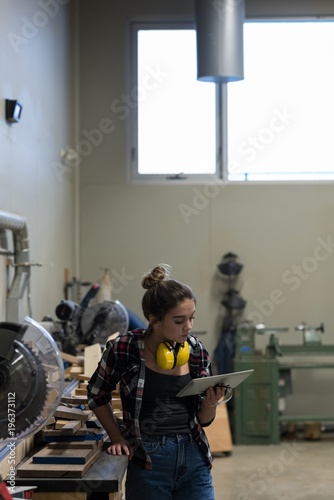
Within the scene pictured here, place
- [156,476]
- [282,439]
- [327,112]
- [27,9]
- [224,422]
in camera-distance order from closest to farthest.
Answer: [156,476] → [27,9] → [224,422] → [282,439] → [327,112]

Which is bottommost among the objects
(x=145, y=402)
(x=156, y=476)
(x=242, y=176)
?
(x=156, y=476)

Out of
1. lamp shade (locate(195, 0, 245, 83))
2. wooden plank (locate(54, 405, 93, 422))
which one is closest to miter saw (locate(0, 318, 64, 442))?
wooden plank (locate(54, 405, 93, 422))

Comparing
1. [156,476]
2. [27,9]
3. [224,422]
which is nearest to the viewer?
[156,476]

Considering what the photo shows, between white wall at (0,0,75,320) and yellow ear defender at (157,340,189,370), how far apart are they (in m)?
1.97

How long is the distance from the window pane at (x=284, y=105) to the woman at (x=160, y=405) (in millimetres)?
4745

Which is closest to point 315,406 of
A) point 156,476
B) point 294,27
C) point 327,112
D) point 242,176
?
point 242,176

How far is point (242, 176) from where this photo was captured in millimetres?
7055

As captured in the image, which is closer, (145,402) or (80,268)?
(145,402)

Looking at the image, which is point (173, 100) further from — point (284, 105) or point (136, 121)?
point (284, 105)

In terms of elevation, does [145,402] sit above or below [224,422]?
above

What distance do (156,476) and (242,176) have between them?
16.1 feet

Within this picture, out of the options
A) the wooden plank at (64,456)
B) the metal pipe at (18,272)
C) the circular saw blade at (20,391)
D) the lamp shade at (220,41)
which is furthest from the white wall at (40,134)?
the circular saw blade at (20,391)

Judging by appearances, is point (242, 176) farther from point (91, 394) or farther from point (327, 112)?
point (91, 394)

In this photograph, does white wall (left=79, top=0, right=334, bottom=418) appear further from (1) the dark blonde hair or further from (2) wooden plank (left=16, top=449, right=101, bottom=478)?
(2) wooden plank (left=16, top=449, right=101, bottom=478)
